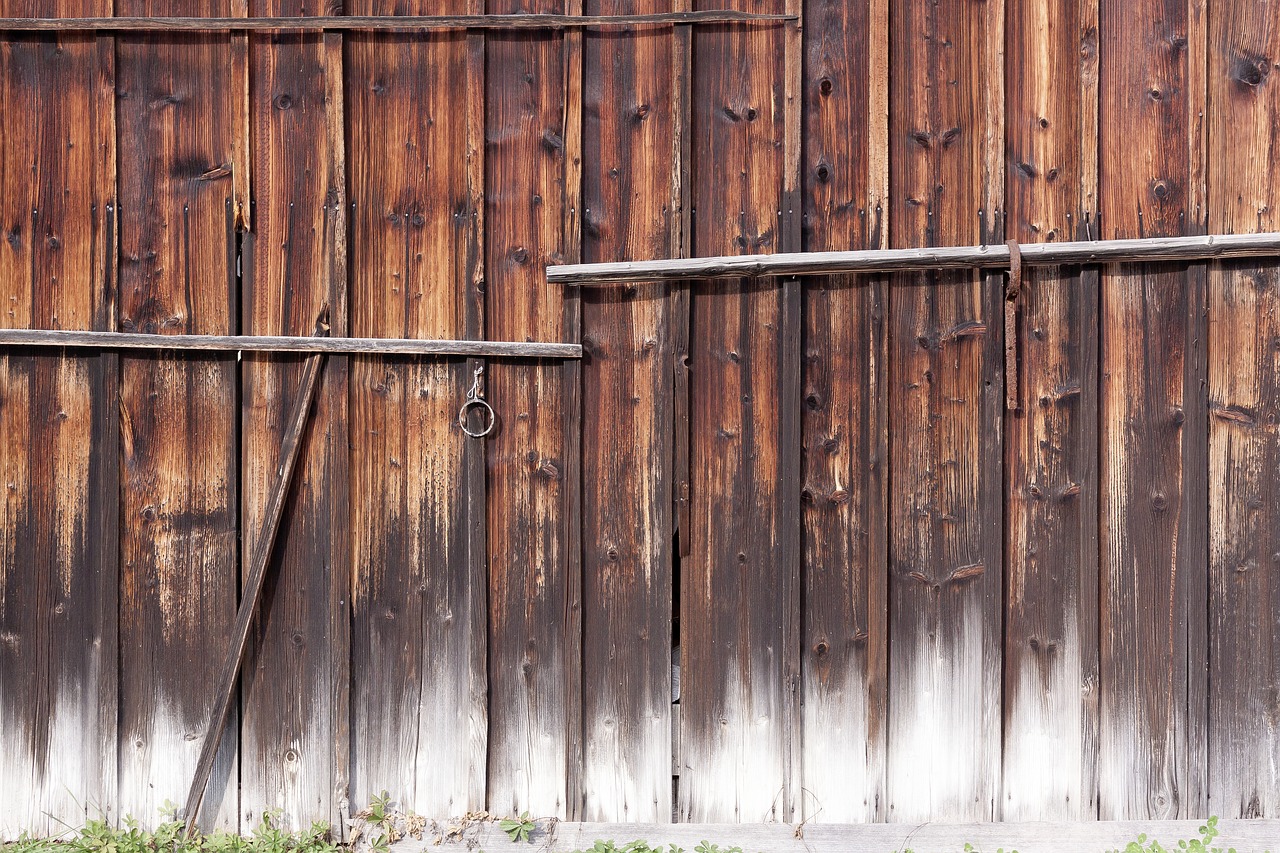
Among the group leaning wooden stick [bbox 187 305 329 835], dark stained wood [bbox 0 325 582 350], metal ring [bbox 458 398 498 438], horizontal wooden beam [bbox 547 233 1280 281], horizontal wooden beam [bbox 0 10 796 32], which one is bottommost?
leaning wooden stick [bbox 187 305 329 835]

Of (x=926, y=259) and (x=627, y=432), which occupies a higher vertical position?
(x=926, y=259)

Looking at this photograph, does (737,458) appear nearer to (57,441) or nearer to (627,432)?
(627,432)

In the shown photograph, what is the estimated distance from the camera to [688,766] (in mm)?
2463

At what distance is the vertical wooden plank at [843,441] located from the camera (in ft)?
7.89

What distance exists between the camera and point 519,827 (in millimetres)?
2424

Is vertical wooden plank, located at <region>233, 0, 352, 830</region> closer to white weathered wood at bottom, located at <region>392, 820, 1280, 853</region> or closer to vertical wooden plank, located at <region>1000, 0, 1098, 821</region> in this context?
white weathered wood at bottom, located at <region>392, 820, 1280, 853</region>

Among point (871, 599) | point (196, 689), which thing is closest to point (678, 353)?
point (871, 599)

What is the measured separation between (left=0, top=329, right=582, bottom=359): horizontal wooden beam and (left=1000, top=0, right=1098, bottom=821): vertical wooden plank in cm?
150

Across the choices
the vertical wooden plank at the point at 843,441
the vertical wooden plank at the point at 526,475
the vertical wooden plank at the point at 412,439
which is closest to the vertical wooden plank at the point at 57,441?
the vertical wooden plank at the point at 412,439

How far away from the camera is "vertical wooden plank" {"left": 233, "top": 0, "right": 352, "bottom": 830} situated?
2412mm

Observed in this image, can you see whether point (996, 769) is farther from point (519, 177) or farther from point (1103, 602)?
point (519, 177)

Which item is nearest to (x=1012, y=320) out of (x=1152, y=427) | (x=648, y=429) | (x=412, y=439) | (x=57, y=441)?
(x=1152, y=427)

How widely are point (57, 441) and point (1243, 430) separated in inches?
152

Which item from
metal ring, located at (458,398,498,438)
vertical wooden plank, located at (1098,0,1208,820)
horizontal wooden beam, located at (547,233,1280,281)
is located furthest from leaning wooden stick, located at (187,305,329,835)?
vertical wooden plank, located at (1098,0,1208,820)
